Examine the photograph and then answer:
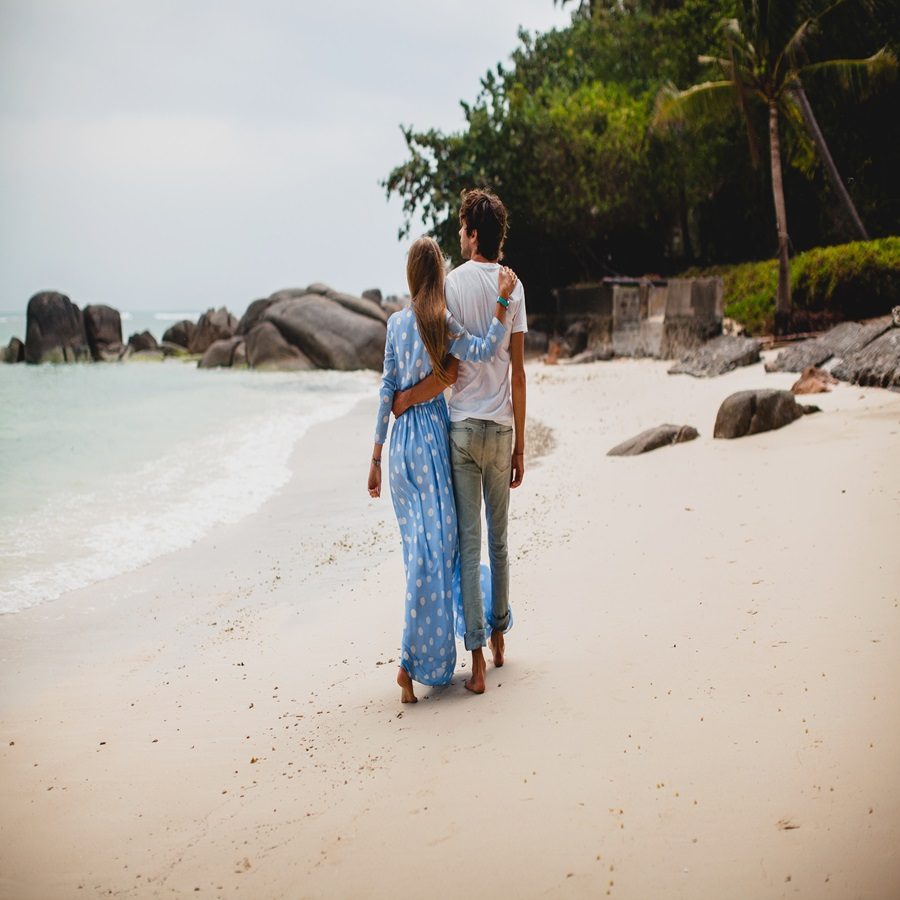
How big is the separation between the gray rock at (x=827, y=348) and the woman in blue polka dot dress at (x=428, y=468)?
329 inches

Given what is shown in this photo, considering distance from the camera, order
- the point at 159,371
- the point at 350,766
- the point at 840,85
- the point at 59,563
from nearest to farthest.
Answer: the point at 350,766, the point at 59,563, the point at 840,85, the point at 159,371

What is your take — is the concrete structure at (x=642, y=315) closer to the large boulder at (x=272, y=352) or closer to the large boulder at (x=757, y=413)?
the large boulder at (x=757, y=413)

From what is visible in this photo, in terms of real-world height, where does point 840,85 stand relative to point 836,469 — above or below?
above

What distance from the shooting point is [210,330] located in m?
40.2

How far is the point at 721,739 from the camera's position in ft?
9.01

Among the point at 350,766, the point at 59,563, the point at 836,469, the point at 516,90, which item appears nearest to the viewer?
the point at 350,766

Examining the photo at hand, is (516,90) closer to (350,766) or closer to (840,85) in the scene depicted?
(840,85)

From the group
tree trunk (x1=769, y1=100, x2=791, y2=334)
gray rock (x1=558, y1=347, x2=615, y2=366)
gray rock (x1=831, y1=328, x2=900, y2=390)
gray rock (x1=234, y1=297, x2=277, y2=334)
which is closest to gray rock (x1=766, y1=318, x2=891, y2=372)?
gray rock (x1=831, y1=328, x2=900, y2=390)

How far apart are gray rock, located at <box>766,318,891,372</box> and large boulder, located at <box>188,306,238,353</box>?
31582mm

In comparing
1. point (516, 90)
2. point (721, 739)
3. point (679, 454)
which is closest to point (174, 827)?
point (721, 739)

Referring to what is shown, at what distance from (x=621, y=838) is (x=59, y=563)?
18.9 feet

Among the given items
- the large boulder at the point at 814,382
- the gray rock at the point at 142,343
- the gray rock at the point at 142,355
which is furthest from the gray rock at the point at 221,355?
the large boulder at the point at 814,382

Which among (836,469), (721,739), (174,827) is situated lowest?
(174,827)

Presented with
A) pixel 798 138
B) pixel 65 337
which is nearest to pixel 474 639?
pixel 798 138
